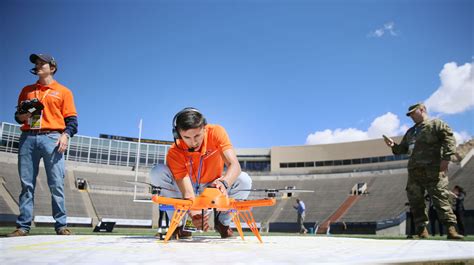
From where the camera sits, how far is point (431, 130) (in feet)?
17.3

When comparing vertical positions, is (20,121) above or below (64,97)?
below

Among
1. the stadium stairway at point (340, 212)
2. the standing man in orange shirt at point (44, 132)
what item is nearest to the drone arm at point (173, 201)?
the standing man in orange shirt at point (44, 132)

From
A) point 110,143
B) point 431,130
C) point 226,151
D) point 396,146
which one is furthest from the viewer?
point 110,143

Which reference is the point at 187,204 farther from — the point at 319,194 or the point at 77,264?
the point at 319,194

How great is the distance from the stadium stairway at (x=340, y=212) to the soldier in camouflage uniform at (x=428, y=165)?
24.4 meters

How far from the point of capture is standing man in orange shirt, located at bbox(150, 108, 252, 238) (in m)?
3.10

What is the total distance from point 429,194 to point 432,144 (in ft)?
2.48

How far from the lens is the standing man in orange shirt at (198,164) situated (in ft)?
10.2

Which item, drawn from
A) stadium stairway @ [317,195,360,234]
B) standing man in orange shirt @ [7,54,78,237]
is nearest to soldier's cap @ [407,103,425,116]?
standing man in orange shirt @ [7,54,78,237]

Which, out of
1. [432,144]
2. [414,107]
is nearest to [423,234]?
[432,144]

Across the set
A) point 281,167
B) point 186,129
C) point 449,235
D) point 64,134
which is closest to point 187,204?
point 186,129

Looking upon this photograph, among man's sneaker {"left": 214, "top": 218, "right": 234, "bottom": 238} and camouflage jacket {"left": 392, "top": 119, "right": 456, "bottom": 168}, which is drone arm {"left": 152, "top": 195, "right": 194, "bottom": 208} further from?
camouflage jacket {"left": 392, "top": 119, "right": 456, "bottom": 168}

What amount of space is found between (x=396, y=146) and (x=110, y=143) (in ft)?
146

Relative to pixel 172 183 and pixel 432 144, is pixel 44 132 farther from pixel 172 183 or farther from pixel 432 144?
pixel 432 144
